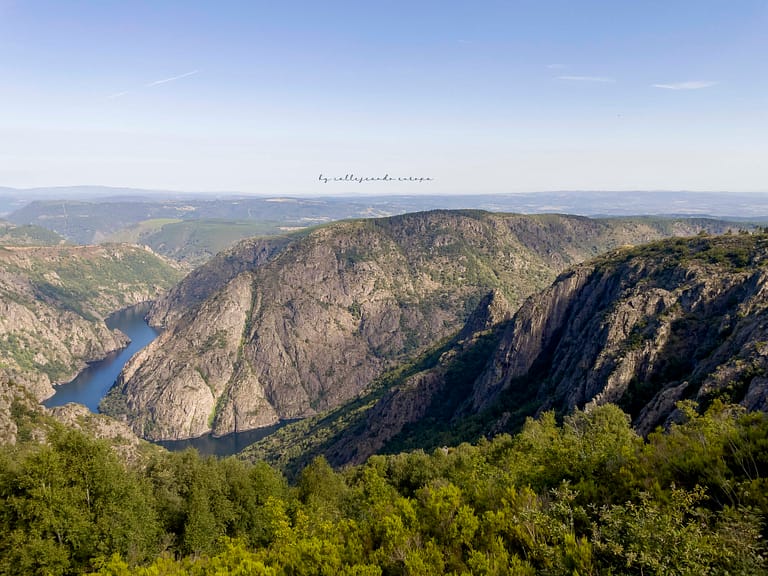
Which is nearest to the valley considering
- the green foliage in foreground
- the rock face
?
the green foliage in foreground

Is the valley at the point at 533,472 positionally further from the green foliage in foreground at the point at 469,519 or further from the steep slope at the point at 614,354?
the steep slope at the point at 614,354

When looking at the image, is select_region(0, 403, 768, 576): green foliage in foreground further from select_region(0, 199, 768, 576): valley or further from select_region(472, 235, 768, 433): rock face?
select_region(472, 235, 768, 433): rock face

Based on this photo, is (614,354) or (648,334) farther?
(614,354)

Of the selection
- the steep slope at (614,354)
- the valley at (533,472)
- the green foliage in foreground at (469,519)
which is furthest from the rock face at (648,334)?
the green foliage in foreground at (469,519)

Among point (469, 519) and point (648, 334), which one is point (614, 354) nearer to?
point (648, 334)

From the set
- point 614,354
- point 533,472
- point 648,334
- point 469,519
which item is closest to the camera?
point 469,519


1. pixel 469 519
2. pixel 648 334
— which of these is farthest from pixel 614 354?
pixel 469 519

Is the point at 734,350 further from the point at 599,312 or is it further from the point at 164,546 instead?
the point at 164,546
